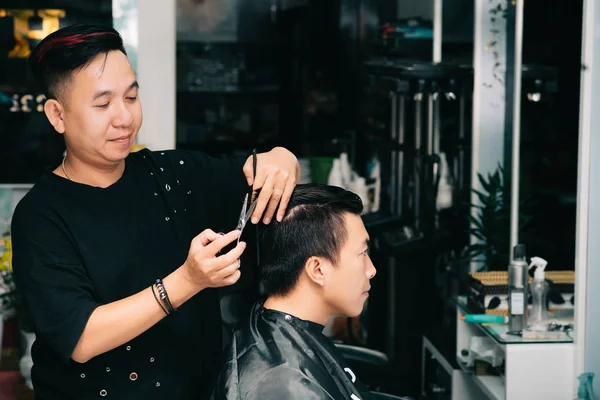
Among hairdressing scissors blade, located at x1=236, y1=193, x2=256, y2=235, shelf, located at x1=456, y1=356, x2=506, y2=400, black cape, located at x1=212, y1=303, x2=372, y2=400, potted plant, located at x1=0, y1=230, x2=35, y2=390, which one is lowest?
shelf, located at x1=456, y1=356, x2=506, y2=400

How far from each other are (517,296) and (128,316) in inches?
67.8

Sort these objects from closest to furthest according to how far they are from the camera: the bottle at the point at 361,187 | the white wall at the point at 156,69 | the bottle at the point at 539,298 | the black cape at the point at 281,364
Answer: the black cape at the point at 281,364 → the bottle at the point at 539,298 → the white wall at the point at 156,69 → the bottle at the point at 361,187

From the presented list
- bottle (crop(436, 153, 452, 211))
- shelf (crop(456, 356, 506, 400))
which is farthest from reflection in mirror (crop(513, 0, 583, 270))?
bottle (crop(436, 153, 452, 211))

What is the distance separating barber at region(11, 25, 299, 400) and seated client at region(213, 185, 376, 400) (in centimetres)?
7

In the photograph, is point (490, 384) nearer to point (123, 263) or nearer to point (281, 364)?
point (281, 364)

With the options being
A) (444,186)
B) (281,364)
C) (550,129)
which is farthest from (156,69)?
(281,364)

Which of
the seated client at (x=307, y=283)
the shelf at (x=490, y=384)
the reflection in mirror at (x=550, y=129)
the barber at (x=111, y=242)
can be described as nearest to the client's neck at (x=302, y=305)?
the seated client at (x=307, y=283)

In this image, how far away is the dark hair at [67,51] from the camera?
179 cm

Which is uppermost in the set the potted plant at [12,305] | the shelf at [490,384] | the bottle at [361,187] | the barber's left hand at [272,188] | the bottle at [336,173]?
the barber's left hand at [272,188]

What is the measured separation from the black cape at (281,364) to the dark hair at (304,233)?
10 cm

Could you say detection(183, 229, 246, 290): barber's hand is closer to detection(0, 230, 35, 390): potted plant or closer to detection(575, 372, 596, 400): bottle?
detection(575, 372, 596, 400): bottle

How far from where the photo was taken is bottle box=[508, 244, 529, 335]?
3025mm

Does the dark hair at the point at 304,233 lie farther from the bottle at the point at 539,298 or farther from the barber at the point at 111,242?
the bottle at the point at 539,298

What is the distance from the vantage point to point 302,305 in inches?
77.7
